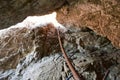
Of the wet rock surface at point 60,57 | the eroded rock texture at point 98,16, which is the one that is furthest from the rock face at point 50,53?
the eroded rock texture at point 98,16

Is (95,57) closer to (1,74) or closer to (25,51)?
(25,51)

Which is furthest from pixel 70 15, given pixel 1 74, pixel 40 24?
pixel 1 74

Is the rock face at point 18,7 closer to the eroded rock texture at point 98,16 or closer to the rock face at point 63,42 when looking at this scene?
the rock face at point 63,42

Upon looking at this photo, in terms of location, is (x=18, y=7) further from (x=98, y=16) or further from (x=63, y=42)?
(x=98, y=16)

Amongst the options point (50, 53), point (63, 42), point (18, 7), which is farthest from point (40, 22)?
point (18, 7)

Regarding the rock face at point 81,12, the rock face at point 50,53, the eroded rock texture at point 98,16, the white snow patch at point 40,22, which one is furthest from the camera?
the white snow patch at point 40,22

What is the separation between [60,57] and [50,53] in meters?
0.36

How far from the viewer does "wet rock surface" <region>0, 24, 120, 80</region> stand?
140 inches

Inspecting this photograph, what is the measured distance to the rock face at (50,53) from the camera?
360cm

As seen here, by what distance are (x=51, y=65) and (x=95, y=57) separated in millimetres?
935

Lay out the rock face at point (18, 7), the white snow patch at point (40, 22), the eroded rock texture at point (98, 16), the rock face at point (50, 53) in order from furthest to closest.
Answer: the white snow patch at point (40, 22) < the eroded rock texture at point (98, 16) < the rock face at point (50, 53) < the rock face at point (18, 7)

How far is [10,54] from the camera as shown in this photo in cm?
469

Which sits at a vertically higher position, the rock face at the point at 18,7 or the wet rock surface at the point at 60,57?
the rock face at the point at 18,7

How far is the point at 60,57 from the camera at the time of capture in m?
4.12
